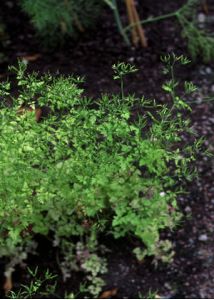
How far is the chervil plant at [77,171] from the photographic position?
102 inches

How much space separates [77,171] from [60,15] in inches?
70.4

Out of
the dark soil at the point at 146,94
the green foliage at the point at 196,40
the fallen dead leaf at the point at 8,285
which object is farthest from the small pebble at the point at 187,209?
the green foliage at the point at 196,40

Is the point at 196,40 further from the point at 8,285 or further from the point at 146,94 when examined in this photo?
the point at 8,285

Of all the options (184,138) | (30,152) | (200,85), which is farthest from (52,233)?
(200,85)

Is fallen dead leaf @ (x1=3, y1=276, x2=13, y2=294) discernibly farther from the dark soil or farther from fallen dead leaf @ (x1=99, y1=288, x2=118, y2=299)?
fallen dead leaf @ (x1=99, y1=288, x2=118, y2=299)

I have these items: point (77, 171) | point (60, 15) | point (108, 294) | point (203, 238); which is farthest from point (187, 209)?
point (60, 15)

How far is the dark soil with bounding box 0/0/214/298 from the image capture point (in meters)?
3.10

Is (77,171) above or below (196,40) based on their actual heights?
above

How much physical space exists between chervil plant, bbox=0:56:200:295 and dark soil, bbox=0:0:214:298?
111mm

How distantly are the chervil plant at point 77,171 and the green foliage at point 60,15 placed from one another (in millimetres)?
1361

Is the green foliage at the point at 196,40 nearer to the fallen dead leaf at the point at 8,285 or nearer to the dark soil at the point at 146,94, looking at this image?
the dark soil at the point at 146,94

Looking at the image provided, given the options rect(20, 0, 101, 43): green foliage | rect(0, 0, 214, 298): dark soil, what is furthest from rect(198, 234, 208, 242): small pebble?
rect(20, 0, 101, 43): green foliage

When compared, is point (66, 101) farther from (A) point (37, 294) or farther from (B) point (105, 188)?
(A) point (37, 294)

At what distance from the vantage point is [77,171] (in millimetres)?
2756
